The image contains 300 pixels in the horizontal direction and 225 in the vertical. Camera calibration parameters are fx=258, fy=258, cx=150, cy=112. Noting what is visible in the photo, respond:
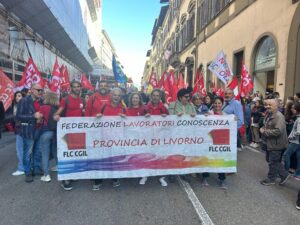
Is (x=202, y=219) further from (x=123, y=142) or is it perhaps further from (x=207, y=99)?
(x=207, y=99)

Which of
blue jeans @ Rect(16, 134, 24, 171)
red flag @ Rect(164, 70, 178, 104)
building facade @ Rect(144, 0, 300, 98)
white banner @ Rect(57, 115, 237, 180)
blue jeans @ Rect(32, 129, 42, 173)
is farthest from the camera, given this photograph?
red flag @ Rect(164, 70, 178, 104)

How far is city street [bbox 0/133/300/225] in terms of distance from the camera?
3.37 m

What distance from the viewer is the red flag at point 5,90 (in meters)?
7.14

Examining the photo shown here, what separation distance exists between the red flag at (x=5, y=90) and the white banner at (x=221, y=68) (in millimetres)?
6520

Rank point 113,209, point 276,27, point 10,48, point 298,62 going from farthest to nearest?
point 10,48
point 276,27
point 298,62
point 113,209

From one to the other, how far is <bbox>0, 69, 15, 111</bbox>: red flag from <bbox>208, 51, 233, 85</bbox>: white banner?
6.52 m

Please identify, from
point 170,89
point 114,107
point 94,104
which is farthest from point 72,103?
point 170,89

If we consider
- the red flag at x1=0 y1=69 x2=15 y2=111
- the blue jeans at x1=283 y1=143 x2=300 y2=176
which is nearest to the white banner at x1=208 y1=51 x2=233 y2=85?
the blue jeans at x1=283 y1=143 x2=300 y2=176

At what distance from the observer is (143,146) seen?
178 inches

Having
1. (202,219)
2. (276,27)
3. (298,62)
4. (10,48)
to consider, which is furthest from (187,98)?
(10,48)

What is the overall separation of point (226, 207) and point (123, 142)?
6.34 feet

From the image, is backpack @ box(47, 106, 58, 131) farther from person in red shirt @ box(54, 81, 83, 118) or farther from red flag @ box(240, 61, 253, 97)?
red flag @ box(240, 61, 253, 97)

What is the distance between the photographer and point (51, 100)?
15.7 ft

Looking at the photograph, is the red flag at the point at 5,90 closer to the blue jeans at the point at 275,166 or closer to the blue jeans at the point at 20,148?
the blue jeans at the point at 20,148
